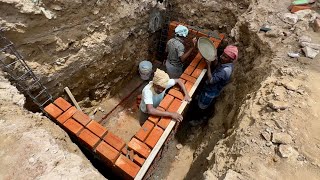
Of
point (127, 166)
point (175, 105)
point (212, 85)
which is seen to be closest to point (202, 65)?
point (212, 85)

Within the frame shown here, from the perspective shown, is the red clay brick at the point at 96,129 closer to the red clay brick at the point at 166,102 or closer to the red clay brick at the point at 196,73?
the red clay brick at the point at 166,102

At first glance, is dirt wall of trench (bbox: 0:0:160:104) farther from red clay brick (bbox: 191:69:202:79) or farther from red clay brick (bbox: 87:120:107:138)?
red clay brick (bbox: 191:69:202:79)

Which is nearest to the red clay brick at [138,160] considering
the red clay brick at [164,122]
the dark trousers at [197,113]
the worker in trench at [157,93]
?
the red clay brick at [164,122]

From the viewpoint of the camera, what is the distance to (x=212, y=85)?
12.5 ft

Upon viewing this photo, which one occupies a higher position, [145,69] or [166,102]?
[166,102]

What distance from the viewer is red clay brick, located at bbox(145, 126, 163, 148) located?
278 cm

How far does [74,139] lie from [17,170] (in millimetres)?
944

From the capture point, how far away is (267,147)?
231cm

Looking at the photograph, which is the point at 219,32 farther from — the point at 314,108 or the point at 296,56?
the point at 314,108

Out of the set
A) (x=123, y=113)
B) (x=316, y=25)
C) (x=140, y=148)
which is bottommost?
(x=123, y=113)

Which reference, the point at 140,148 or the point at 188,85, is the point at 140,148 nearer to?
the point at 140,148

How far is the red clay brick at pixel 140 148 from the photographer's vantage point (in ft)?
8.85

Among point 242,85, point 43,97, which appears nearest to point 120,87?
point 43,97

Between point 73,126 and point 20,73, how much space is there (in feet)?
3.49
